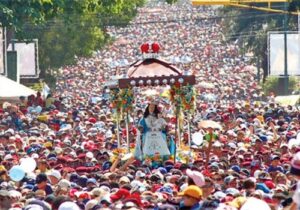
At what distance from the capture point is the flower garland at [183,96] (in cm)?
2958

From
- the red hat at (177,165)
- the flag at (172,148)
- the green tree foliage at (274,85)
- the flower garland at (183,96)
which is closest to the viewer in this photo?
the red hat at (177,165)

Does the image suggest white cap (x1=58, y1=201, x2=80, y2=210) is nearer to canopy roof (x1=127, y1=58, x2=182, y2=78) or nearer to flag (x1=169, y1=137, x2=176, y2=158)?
flag (x1=169, y1=137, x2=176, y2=158)

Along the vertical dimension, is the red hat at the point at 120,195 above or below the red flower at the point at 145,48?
below

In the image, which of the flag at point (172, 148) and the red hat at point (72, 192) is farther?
the flag at point (172, 148)

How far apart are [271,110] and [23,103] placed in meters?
6.68

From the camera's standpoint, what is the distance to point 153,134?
94.3 feet

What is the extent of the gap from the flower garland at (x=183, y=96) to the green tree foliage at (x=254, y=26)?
4862cm

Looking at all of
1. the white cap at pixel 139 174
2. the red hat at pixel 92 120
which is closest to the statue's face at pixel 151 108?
the white cap at pixel 139 174

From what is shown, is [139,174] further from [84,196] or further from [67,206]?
[67,206]

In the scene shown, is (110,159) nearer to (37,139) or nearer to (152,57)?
(152,57)

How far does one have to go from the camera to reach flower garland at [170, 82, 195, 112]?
1164 inches

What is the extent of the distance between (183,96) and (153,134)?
4.00 ft

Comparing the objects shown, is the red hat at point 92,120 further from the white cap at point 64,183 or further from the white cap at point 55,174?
the white cap at point 64,183

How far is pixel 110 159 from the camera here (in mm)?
28344
